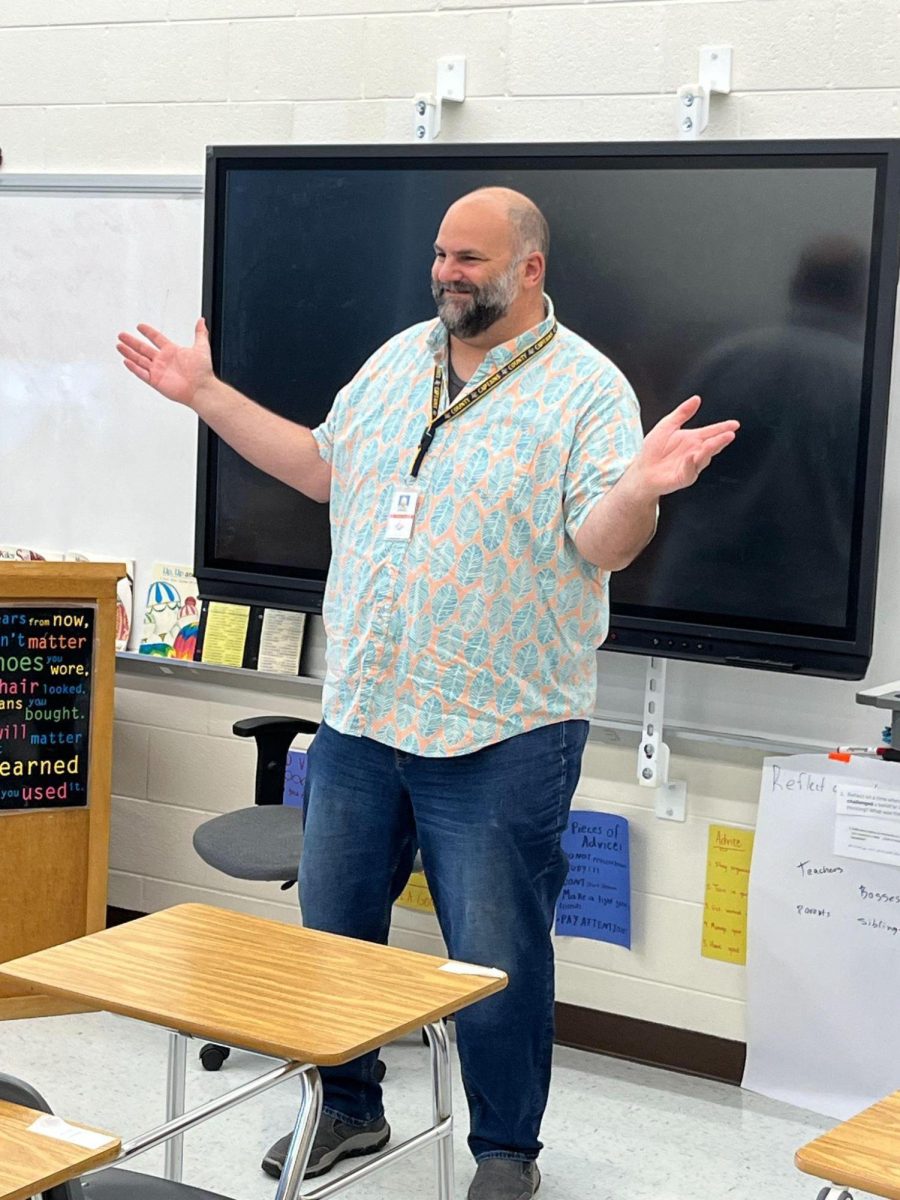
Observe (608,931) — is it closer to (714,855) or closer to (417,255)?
(714,855)

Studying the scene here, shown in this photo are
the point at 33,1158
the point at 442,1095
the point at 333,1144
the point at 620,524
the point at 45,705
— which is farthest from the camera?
the point at 45,705

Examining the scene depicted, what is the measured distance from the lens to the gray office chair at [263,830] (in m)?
3.07

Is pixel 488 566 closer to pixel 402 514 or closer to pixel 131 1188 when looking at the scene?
pixel 402 514

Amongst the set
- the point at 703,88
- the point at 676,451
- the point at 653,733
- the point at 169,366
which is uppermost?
the point at 703,88

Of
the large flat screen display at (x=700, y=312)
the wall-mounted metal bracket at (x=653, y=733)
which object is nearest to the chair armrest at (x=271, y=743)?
the large flat screen display at (x=700, y=312)

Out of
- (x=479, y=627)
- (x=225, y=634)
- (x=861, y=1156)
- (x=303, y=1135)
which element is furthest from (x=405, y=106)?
(x=861, y=1156)

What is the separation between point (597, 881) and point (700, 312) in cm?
→ 116

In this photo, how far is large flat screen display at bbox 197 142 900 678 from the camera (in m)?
2.85

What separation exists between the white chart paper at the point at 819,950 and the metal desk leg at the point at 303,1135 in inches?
A: 58.1

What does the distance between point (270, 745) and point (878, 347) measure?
146 cm

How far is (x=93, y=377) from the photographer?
3824 millimetres

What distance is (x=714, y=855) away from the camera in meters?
3.21

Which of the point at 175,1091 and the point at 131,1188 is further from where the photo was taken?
the point at 175,1091

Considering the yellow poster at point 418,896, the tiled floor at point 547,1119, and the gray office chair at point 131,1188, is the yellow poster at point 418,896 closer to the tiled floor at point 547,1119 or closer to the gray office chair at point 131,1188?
the tiled floor at point 547,1119
